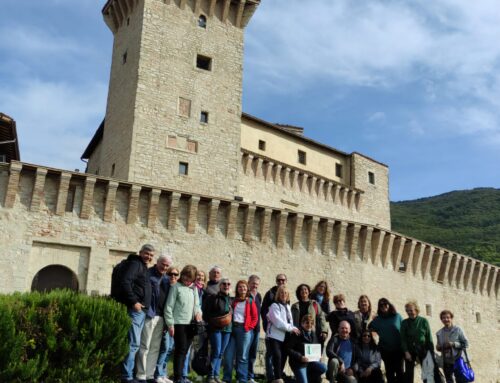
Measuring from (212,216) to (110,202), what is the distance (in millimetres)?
3706

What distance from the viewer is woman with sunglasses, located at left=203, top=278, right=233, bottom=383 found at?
30.5ft

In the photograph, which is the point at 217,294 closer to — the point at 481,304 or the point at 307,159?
the point at 307,159

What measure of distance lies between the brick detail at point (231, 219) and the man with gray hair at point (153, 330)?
35.9ft

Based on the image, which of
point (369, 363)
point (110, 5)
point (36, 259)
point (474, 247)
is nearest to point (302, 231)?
point (36, 259)

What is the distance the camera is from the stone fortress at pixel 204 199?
677 inches

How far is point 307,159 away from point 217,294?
71.1 feet

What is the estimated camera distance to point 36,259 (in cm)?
Result: 1664

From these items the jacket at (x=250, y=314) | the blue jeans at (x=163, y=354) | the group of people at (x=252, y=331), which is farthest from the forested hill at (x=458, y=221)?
the blue jeans at (x=163, y=354)

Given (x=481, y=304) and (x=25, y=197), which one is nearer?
(x=25, y=197)

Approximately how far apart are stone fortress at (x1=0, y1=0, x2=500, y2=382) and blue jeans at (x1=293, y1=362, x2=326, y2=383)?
31.0ft

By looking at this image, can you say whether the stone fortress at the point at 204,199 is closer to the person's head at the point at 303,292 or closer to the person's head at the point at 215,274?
the person's head at the point at 215,274

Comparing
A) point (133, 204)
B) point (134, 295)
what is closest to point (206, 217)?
point (133, 204)

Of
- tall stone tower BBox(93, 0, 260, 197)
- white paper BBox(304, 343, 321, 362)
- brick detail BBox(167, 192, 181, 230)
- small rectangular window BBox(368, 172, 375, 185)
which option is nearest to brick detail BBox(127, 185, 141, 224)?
brick detail BBox(167, 192, 181, 230)

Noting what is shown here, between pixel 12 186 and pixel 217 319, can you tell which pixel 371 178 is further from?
pixel 217 319
